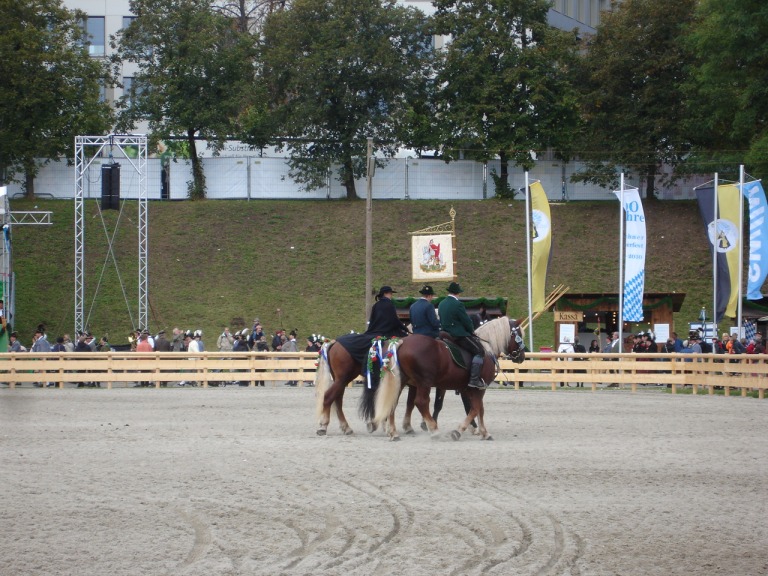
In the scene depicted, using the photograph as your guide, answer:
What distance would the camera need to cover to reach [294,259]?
4725 cm

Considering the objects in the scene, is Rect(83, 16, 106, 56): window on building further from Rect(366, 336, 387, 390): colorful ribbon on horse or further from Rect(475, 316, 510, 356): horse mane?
Rect(366, 336, 387, 390): colorful ribbon on horse

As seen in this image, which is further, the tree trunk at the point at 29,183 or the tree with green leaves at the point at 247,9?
the tree with green leaves at the point at 247,9

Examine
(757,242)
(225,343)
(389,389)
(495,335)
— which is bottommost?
(389,389)

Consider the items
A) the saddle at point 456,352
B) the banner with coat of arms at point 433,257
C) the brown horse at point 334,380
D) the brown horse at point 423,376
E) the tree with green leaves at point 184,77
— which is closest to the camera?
the brown horse at point 423,376

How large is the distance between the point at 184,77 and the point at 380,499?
1806 inches

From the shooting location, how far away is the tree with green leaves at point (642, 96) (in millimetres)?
52438

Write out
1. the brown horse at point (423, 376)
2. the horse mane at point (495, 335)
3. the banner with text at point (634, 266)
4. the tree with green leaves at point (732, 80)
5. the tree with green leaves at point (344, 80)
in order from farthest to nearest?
the tree with green leaves at point (344, 80)
the tree with green leaves at point (732, 80)
the banner with text at point (634, 266)
the horse mane at point (495, 335)
the brown horse at point (423, 376)

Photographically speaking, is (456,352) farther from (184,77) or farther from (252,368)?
(184,77)

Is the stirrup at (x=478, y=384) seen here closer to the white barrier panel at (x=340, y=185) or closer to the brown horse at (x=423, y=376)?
the brown horse at (x=423, y=376)

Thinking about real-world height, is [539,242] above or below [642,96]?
below

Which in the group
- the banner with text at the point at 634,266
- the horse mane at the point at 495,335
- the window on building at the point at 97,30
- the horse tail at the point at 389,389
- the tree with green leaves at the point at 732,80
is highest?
the window on building at the point at 97,30

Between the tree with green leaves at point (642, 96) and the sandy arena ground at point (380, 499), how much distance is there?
35.3 metres

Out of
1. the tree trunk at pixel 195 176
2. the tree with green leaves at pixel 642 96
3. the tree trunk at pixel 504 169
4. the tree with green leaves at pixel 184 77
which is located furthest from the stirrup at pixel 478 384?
the tree trunk at pixel 195 176

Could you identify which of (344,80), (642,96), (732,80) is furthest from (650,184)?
(344,80)
